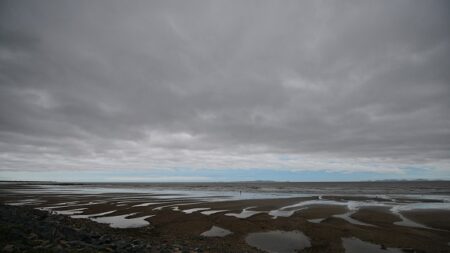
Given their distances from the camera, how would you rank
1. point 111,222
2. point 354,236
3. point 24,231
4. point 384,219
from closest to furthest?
point 24,231
point 354,236
point 111,222
point 384,219

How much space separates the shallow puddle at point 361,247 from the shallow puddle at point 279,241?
2.16 metres

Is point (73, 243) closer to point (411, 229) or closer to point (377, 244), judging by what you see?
point (377, 244)

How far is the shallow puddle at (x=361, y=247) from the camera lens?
14.9m

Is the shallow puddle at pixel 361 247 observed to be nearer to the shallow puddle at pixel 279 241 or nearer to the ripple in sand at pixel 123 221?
the shallow puddle at pixel 279 241

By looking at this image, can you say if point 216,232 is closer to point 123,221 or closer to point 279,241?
point 279,241

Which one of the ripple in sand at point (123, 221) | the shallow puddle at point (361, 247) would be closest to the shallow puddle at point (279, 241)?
the shallow puddle at point (361, 247)

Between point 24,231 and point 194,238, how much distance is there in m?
8.74

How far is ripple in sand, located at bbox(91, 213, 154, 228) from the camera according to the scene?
70.1ft

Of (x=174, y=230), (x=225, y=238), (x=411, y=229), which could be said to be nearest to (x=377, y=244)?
(x=411, y=229)

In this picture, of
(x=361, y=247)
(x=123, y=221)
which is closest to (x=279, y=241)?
(x=361, y=247)

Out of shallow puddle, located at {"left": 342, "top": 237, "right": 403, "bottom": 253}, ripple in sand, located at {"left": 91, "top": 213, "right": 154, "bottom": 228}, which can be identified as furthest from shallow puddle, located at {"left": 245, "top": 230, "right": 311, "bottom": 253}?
ripple in sand, located at {"left": 91, "top": 213, "right": 154, "bottom": 228}

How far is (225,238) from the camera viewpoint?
56.1 feet

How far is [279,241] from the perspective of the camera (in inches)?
656

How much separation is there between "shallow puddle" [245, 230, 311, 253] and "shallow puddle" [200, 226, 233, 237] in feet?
5.86
